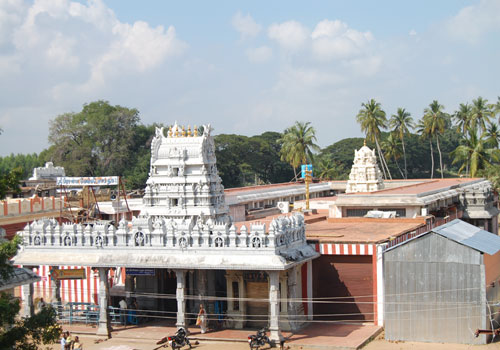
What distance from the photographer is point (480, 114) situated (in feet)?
287

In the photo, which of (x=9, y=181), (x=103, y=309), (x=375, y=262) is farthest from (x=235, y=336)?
(x=9, y=181)

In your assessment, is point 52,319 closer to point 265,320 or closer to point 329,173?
point 265,320

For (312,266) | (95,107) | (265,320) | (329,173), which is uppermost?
(95,107)

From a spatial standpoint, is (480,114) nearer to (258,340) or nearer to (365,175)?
(365,175)

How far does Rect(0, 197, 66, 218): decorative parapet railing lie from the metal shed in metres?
23.3

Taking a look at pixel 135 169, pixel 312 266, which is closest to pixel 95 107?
pixel 135 169

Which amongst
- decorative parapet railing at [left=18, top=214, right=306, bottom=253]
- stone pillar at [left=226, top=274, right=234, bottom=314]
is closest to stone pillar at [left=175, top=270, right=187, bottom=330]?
decorative parapet railing at [left=18, top=214, right=306, bottom=253]

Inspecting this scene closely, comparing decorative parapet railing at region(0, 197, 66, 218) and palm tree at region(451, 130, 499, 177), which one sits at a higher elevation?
palm tree at region(451, 130, 499, 177)

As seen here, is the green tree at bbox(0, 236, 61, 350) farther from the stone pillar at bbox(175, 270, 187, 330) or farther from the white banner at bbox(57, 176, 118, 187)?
the white banner at bbox(57, 176, 118, 187)

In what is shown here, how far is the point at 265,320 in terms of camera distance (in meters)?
31.2

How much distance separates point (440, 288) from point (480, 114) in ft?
211

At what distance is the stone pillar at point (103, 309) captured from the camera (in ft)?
100

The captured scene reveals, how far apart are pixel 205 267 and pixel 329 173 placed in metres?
71.4

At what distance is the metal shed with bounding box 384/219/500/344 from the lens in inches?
1081
